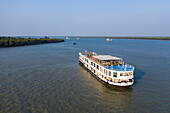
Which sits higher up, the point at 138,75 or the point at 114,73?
the point at 114,73

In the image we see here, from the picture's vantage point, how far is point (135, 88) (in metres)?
33.6

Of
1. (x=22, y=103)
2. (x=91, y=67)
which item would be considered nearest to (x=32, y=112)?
(x=22, y=103)

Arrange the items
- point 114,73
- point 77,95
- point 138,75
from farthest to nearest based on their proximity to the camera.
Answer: point 138,75
point 114,73
point 77,95

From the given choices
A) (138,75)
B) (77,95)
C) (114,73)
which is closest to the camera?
(77,95)

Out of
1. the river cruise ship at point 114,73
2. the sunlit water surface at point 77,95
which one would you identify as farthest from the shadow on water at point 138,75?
the river cruise ship at point 114,73

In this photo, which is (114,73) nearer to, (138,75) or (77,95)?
(77,95)

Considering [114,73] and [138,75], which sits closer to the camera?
[114,73]

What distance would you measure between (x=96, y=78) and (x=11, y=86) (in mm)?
20718

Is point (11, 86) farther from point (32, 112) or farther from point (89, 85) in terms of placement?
point (89, 85)

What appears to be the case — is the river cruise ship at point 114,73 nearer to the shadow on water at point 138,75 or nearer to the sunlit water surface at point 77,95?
the sunlit water surface at point 77,95

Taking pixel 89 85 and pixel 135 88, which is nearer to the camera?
pixel 135 88

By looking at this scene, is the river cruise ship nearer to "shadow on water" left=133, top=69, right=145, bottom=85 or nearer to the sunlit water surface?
the sunlit water surface

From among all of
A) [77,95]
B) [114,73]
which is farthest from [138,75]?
[77,95]

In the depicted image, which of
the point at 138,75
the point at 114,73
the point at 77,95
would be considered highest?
the point at 114,73
